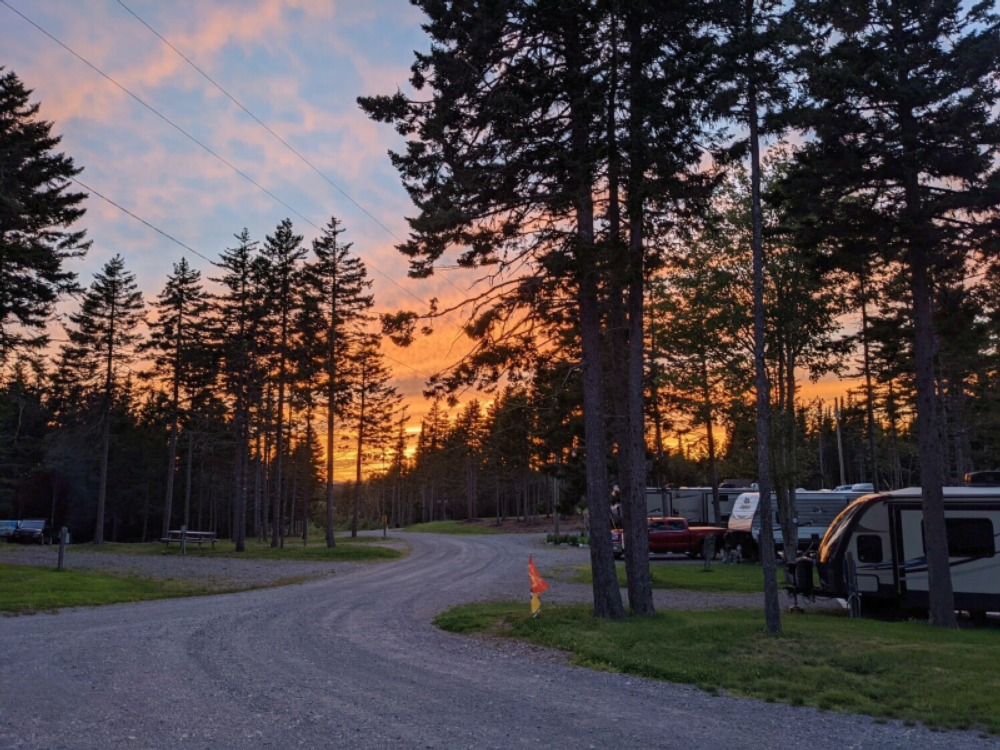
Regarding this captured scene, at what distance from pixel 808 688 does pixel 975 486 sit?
11.1 meters

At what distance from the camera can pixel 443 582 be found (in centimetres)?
2200

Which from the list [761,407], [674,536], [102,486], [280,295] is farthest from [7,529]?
[761,407]

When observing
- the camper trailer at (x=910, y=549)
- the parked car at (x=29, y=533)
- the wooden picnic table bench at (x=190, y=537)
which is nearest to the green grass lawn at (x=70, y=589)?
the wooden picnic table bench at (x=190, y=537)

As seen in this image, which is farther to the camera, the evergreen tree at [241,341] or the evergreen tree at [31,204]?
the evergreen tree at [241,341]

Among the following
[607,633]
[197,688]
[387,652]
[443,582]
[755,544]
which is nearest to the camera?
[197,688]

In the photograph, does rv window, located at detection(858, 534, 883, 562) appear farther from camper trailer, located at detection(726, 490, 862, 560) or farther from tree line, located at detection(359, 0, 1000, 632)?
camper trailer, located at detection(726, 490, 862, 560)

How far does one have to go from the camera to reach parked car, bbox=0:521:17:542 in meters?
50.3

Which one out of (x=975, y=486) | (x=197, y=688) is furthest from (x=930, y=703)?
(x=975, y=486)

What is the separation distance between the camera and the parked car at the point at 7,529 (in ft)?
165

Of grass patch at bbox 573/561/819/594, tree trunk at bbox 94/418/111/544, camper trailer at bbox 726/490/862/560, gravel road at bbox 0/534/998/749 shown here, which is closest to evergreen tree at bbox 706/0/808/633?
gravel road at bbox 0/534/998/749

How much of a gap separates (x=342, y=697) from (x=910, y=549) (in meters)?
13.0

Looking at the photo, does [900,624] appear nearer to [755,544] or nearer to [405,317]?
[405,317]

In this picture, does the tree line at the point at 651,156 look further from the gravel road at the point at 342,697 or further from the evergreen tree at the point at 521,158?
the gravel road at the point at 342,697

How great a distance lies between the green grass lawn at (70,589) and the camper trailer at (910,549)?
16.1 metres
